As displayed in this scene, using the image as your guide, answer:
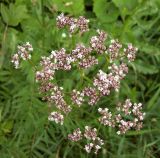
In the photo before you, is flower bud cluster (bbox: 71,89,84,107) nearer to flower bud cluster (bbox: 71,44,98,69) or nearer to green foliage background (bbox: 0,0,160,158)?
→ flower bud cluster (bbox: 71,44,98,69)

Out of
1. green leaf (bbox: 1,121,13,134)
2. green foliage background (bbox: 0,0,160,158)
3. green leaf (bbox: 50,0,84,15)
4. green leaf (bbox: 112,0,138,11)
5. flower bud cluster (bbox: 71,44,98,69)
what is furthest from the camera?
green leaf (bbox: 112,0,138,11)

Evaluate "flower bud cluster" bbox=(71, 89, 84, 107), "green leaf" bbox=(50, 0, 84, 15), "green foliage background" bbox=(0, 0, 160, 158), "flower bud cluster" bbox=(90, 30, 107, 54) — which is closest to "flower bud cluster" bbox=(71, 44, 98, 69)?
"flower bud cluster" bbox=(90, 30, 107, 54)

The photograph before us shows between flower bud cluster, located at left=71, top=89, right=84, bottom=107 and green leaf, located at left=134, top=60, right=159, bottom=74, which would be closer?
flower bud cluster, located at left=71, top=89, right=84, bottom=107

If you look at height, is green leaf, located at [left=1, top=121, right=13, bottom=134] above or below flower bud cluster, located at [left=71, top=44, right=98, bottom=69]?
below

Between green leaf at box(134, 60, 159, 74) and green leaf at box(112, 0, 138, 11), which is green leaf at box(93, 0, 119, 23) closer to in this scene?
green leaf at box(112, 0, 138, 11)

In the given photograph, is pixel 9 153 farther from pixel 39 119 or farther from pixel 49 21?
pixel 49 21

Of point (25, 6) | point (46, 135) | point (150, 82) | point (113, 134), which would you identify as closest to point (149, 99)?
point (150, 82)

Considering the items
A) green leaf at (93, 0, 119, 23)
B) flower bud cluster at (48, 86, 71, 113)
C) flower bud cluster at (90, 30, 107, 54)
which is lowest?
flower bud cluster at (48, 86, 71, 113)

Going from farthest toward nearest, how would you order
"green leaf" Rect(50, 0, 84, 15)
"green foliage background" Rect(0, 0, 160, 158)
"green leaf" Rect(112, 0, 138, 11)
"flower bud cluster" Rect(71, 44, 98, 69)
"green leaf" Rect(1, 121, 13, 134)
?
"green leaf" Rect(112, 0, 138, 11)
"green leaf" Rect(50, 0, 84, 15)
"green leaf" Rect(1, 121, 13, 134)
"green foliage background" Rect(0, 0, 160, 158)
"flower bud cluster" Rect(71, 44, 98, 69)
